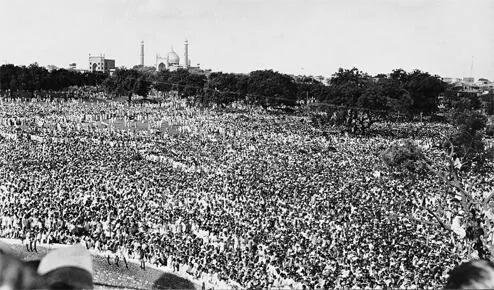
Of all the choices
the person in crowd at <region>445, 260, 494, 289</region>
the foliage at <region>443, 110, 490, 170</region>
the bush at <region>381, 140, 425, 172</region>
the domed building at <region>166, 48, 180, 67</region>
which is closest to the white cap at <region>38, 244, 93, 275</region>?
the person in crowd at <region>445, 260, 494, 289</region>

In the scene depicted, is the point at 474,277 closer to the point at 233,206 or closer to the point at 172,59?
the point at 233,206

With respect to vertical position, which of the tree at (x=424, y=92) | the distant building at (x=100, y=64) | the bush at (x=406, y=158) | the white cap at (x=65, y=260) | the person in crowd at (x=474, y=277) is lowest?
the bush at (x=406, y=158)

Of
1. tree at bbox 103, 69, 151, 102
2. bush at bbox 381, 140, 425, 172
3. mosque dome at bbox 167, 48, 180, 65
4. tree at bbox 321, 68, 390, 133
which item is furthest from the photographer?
mosque dome at bbox 167, 48, 180, 65

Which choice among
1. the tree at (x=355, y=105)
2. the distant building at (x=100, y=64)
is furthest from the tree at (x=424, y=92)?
the distant building at (x=100, y=64)

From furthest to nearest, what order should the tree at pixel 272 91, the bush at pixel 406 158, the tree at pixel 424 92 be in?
the tree at pixel 272 91 < the tree at pixel 424 92 < the bush at pixel 406 158

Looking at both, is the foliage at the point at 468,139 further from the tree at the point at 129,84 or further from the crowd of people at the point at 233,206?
the tree at the point at 129,84

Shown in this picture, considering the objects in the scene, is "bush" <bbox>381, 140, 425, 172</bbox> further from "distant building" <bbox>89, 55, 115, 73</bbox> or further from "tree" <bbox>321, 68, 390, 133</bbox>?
"distant building" <bbox>89, 55, 115, 73</bbox>

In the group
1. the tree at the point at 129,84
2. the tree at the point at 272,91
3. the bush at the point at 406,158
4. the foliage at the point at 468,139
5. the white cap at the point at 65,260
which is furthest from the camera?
the tree at the point at 129,84

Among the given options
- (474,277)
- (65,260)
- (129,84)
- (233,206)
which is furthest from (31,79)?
(474,277)

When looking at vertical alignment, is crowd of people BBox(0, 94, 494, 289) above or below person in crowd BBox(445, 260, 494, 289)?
below
